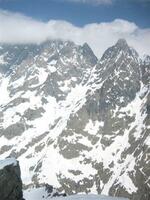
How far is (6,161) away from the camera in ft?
204

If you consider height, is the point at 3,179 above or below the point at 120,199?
above

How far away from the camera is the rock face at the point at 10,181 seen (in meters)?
59.0

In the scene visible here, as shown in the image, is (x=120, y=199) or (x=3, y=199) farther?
(x=120, y=199)

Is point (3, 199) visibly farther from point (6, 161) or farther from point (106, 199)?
point (106, 199)

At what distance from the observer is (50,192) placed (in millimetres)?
144250

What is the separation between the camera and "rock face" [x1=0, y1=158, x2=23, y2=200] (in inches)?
2324

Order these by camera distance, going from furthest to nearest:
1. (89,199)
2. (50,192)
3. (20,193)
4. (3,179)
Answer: (50,192) < (89,199) < (20,193) < (3,179)

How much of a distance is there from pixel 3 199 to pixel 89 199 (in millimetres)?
15102

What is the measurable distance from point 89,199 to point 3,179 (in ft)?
52.6

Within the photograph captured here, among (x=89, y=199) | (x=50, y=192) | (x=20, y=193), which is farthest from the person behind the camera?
(x=50, y=192)

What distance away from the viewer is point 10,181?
2372 inches

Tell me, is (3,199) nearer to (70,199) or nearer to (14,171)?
(14,171)

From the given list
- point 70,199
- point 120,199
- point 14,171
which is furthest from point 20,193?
point 120,199

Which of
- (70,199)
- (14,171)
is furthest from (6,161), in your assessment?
(70,199)
